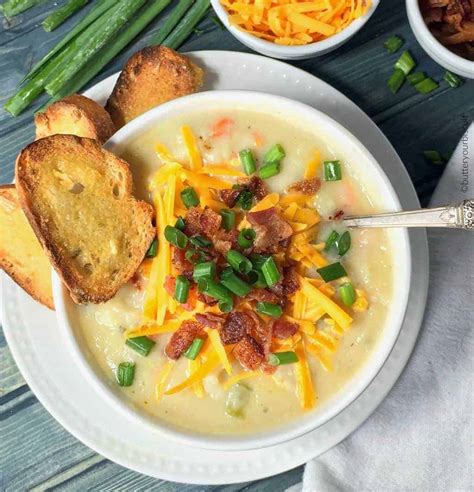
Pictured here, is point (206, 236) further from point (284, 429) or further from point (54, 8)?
point (54, 8)

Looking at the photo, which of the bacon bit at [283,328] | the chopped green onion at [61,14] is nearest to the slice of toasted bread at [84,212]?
the bacon bit at [283,328]

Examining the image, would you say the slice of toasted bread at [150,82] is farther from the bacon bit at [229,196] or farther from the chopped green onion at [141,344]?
the chopped green onion at [141,344]

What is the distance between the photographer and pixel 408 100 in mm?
2734

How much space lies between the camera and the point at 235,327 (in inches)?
83.6

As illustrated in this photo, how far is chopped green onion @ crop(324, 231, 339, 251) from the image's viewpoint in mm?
2178

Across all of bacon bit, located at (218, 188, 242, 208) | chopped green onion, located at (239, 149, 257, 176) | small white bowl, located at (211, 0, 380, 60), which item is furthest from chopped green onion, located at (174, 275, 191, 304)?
small white bowl, located at (211, 0, 380, 60)

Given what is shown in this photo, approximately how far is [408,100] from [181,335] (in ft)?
4.00

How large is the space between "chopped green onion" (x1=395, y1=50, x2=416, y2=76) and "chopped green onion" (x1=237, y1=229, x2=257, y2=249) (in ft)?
3.20

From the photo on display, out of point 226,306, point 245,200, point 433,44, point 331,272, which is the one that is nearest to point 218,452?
point 226,306

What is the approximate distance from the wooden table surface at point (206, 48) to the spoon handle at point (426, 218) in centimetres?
66

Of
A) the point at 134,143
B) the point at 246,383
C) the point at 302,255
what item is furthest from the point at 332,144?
the point at 246,383

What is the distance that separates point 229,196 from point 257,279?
0.24m

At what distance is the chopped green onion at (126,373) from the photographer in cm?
222

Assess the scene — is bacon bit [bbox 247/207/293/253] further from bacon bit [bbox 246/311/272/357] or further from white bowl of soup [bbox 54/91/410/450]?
bacon bit [bbox 246/311/272/357]
